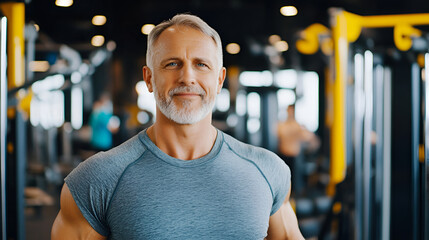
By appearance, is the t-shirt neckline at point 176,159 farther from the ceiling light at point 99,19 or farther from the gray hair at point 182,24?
the ceiling light at point 99,19

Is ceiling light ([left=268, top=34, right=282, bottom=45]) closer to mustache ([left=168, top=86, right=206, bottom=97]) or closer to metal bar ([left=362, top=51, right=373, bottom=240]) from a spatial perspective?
metal bar ([left=362, top=51, right=373, bottom=240])

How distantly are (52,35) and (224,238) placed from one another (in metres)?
3.41

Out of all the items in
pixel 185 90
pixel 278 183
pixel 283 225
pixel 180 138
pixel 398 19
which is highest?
pixel 398 19

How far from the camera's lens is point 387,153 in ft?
8.71

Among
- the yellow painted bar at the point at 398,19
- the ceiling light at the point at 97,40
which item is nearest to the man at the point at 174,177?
the yellow painted bar at the point at 398,19

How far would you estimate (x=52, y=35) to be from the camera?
13.0 ft

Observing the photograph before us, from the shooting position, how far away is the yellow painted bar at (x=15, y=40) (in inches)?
76.0

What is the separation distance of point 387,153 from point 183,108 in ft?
6.48

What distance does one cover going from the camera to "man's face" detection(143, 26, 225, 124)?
A: 0.97 meters

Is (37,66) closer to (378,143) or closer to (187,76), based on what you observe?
(378,143)

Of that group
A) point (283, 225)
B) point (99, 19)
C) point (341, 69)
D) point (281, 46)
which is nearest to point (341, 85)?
point (341, 69)

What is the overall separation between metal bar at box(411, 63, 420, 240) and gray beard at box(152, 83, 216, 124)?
6.23 feet

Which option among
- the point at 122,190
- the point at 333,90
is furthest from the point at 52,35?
the point at 122,190

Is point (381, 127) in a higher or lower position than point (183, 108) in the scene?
lower
